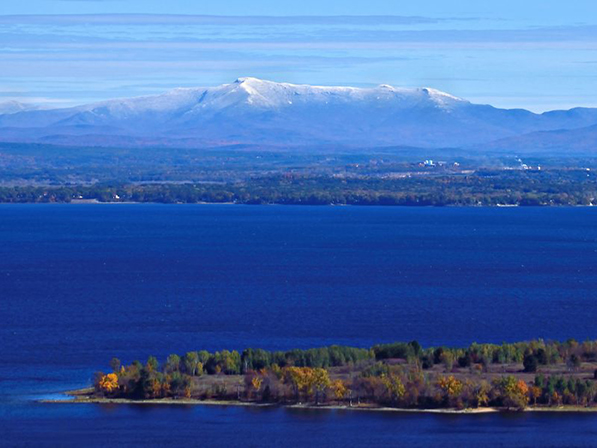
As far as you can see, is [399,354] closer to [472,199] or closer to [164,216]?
[164,216]

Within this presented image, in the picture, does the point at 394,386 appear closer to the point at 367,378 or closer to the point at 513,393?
the point at 367,378

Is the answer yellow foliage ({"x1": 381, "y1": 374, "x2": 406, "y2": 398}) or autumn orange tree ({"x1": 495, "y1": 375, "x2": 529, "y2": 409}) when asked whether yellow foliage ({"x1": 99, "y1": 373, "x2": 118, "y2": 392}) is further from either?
autumn orange tree ({"x1": 495, "y1": 375, "x2": 529, "y2": 409})

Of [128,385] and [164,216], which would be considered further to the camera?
[164,216]

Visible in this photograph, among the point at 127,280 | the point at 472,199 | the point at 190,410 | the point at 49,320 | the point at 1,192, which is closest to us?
the point at 190,410

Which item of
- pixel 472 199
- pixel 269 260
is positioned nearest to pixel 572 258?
pixel 269 260

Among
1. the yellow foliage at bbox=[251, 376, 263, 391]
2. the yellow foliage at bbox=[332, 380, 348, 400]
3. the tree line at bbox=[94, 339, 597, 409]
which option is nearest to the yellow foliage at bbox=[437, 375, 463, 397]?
the tree line at bbox=[94, 339, 597, 409]

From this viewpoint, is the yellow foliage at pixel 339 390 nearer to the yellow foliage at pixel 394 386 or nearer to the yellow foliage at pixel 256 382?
the yellow foliage at pixel 394 386
